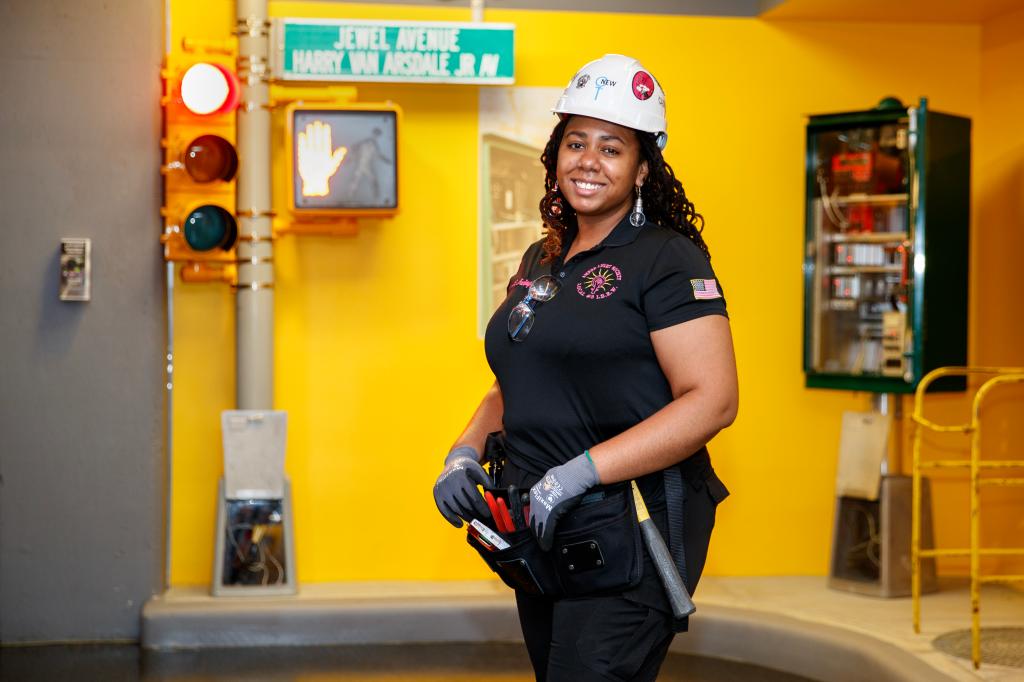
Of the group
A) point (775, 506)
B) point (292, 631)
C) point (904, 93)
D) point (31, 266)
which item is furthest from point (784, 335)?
point (31, 266)

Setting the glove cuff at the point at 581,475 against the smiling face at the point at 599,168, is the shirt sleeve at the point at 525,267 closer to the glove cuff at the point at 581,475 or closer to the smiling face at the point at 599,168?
the smiling face at the point at 599,168

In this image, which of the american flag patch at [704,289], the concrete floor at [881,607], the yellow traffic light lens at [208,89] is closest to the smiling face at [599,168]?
the american flag patch at [704,289]

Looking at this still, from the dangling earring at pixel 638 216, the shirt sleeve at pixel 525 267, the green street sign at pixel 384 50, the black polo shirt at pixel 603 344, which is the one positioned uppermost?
the green street sign at pixel 384 50

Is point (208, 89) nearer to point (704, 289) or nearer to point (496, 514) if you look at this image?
point (496, 514)

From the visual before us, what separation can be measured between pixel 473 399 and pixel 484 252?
742 millimetres

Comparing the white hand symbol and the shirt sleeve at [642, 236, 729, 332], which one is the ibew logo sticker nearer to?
the shirt sleeve at [642, 236, 729, 332]

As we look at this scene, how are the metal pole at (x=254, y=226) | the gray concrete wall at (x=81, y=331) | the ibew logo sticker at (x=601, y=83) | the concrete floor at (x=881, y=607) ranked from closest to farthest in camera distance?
the ibew logo sticker at (x=601, y=83)
the concrete floor at (x=881, y=607)
the gray concrete wall at (x=81, y=331)
the metal pole at (x=254, y=226)

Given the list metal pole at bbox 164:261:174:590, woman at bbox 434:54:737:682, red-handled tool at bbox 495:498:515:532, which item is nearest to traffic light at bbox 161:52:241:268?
metal pole at bbox 164:261:174:590

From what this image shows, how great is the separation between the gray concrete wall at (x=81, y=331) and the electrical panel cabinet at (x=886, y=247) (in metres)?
3.29

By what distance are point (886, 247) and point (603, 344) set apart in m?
4.05

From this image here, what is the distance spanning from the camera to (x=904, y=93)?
21.0ft

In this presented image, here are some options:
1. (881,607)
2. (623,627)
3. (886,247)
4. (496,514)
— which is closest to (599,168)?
(496,514)

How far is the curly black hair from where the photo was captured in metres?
2.76

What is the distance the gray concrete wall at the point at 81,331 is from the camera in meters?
5.65
